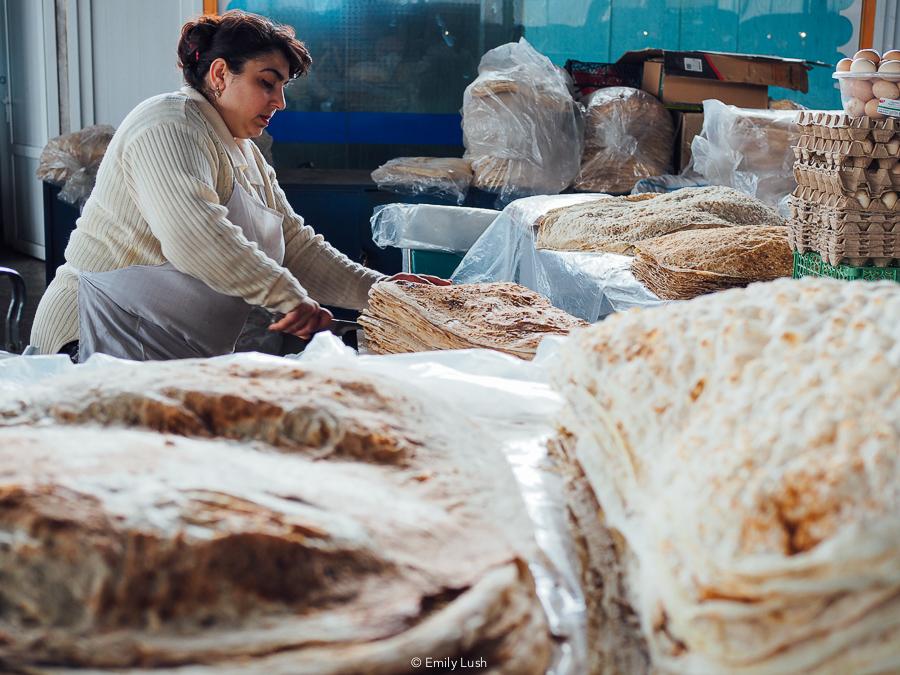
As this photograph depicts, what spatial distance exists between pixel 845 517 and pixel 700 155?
373 cm

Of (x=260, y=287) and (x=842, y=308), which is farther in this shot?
(x=260, y=287)

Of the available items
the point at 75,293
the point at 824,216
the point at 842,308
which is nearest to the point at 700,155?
the point at 824,216

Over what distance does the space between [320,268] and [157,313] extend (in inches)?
21.6

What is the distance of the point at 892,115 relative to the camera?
73.2 inches

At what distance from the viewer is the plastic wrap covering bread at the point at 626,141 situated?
498cm

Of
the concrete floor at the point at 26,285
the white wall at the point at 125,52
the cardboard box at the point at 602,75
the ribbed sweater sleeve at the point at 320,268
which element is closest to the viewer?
the ribbed sweater sleeve at the point at 320,268

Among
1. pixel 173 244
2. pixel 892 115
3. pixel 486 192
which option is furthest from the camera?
pixel 486 192

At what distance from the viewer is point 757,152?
148 inches

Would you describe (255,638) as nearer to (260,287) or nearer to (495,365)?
(495,365)

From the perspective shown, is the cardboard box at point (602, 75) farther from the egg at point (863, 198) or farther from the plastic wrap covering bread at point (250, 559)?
the plastic wrap covering bread at point (250, 559)

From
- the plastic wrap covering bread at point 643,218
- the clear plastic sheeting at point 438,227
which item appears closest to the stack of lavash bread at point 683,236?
the plastic wrap covering bread at point 643,218

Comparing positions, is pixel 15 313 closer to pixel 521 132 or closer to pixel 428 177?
pixel 428 177

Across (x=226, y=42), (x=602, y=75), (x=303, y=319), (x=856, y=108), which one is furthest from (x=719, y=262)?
(x=602, y=75)

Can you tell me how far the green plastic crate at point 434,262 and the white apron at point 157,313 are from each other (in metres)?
1.37
